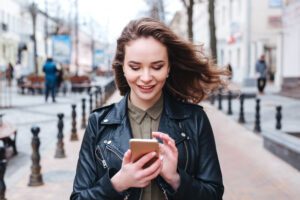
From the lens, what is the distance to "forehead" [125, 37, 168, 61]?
208 cm

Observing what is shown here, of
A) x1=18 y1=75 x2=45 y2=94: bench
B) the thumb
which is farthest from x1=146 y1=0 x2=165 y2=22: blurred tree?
the thumb

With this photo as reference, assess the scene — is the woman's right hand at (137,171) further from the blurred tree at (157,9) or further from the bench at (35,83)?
the blurred tree at (157,9)

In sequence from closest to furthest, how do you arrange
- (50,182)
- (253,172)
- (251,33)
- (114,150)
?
(114,150), (50,182), (253,172), (251,33)

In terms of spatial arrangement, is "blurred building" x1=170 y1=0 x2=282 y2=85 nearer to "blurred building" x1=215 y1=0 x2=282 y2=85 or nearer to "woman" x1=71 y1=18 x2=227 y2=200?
"blurred building" x1=215 y1=0 x2=282 y2=85

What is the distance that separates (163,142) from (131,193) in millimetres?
263

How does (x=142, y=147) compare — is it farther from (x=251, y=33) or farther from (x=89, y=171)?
(x=251, y=33)

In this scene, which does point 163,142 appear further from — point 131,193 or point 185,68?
point 185,68

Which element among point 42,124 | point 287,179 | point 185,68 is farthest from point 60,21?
point 185,68

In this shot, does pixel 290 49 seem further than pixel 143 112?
Yes

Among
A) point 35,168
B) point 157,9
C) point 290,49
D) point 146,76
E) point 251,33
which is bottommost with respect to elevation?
point 35,168

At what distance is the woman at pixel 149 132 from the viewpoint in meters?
2.02

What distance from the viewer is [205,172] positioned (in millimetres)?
2121

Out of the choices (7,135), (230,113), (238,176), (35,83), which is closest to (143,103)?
(238,176)

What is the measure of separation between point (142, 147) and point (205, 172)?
0.44 m
